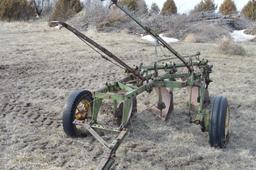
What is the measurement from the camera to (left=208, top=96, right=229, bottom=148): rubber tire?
4973 millimetres

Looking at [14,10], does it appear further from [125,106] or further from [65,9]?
[125,106]

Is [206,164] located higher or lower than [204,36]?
lower

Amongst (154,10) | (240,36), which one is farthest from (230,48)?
(154,10)

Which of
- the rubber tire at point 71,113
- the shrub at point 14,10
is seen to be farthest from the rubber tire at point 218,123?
the shrub at point 14,10

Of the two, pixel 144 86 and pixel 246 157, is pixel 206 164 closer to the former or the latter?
A: pixel 246 157

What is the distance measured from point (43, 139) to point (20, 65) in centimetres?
479

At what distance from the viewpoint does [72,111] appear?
5148mm

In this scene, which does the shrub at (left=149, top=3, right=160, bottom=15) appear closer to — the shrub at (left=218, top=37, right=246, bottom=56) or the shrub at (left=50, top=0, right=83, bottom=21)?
the shrub at (left=50, top=0, right=83, bottom=21)

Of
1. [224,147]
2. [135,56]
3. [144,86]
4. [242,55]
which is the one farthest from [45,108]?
[242,55]

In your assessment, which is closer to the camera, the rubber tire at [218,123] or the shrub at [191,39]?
the rubber tire at [218,123]

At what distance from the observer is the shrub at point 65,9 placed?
21984 millimetres

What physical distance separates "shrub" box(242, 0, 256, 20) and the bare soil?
16133mm

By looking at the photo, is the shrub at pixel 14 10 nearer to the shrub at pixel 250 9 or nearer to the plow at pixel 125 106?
the shrub at pixel 250 9

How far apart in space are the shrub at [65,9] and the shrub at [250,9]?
10.5 m
